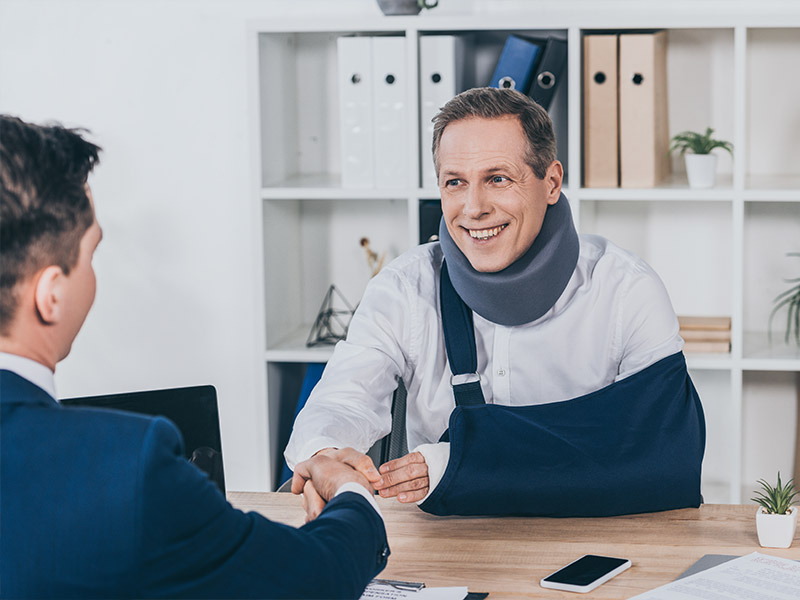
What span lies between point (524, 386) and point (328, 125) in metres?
1.38

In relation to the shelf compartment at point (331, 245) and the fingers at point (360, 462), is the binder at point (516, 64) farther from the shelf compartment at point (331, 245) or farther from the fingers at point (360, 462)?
the fingers at point (360, 462)

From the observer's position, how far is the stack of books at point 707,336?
2631mm

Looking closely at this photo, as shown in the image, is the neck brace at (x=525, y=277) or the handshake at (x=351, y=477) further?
the neck brace at (x=525, y=277)

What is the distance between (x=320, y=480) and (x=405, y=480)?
0.18 m

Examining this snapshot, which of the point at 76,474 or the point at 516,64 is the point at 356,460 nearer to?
the point at 76,474

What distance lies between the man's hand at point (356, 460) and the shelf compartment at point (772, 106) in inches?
68.2

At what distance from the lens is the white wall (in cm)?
302

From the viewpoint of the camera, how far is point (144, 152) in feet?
10.1

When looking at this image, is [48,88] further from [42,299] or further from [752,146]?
[42,299]

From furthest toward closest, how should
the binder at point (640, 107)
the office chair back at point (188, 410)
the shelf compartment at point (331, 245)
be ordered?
the shelf compartment at point (331, 245), the binder at point (640, 107), the office chair back at point (188, 410)

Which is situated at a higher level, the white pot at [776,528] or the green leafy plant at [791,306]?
the green leafy plant at [791,306]

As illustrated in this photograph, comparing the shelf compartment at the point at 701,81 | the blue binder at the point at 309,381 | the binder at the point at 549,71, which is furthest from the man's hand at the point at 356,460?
the shelf compartment at the point at 701,81

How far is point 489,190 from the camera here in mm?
1848

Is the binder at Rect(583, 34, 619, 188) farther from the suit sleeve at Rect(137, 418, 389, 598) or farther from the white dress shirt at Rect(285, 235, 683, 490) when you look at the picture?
the suit sleeve at Rect(137, 418, 389, 598)
